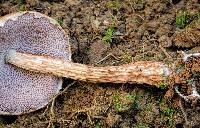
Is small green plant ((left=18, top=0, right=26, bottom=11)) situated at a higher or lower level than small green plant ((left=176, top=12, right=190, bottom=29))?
lower

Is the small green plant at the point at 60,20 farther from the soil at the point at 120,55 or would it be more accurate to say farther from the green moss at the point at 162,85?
the green moss at the point at 162,85

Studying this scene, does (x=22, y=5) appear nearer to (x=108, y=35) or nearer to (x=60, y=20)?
(x=60, y=20)

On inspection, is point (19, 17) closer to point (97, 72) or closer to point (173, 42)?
point (97, 72)

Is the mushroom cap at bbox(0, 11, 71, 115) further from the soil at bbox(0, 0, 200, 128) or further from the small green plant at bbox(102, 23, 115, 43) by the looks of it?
the small green plant at bbox(102, 23, 115, 43)

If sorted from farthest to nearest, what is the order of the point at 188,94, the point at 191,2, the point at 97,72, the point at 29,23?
1. the point at 191,2
2. the point at 29,23
3. the point at 97,72
4. the point at 188,94

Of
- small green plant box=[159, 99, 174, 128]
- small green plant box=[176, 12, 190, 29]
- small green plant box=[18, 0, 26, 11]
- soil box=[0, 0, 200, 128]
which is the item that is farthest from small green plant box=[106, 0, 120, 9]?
small green plant box=[159, 99, 174, 128]

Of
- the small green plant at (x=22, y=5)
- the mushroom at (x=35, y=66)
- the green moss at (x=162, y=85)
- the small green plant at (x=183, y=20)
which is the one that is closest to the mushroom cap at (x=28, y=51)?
the mushroom at (x=35, y=66)

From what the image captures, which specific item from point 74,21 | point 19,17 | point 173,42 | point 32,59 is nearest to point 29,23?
point 19,17
